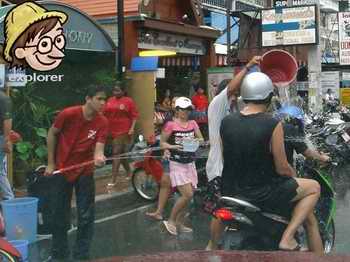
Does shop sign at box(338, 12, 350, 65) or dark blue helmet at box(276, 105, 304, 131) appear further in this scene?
shop sign at box(338, 12, 350, 65)

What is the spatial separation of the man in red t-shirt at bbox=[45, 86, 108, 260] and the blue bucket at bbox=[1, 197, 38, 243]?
1.88ft

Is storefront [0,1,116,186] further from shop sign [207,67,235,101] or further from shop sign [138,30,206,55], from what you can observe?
shop sign [207,67,235,101]

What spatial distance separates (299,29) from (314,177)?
15734 millimetres

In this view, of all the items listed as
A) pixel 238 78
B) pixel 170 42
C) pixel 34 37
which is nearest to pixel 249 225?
pixel 238 78

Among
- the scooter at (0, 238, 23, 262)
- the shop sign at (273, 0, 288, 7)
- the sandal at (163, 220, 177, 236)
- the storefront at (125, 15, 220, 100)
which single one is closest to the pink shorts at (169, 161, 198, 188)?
the sandal at (163, 220, 177, 236)

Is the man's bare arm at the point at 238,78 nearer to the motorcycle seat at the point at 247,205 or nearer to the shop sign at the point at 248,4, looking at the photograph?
the motorcycle seat at the point at 247,205

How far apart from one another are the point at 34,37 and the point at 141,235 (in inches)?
207

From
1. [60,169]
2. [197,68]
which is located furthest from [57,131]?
[197,68]

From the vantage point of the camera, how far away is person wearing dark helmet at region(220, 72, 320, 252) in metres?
4.41

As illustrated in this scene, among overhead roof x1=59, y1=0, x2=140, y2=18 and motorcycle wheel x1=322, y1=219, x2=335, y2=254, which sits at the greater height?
overhead roof x1=59, y1=0, x2=140, y2=18

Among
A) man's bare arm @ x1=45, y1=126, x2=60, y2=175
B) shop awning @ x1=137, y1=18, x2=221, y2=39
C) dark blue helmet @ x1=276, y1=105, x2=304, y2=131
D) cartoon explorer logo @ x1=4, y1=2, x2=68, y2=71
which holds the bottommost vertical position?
man's bare arm @ x1=45, y1=126, x2=60, y2=175

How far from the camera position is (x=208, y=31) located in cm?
1836

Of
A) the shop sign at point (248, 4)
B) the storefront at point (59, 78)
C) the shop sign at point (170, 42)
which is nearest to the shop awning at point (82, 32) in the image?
the storefront at point (59, 78)

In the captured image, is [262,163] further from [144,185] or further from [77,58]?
[77,58]
